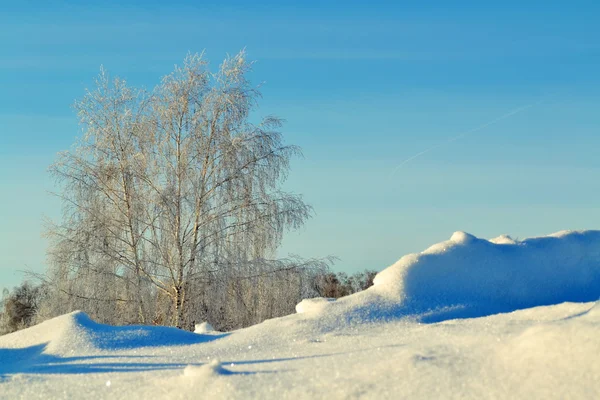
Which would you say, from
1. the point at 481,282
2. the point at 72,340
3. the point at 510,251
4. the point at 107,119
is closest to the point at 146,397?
the point at 72,340

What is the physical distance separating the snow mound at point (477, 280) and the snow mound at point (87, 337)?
1291mm

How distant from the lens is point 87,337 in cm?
591

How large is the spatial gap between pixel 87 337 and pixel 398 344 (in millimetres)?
2870

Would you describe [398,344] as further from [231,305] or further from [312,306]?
[231,305]

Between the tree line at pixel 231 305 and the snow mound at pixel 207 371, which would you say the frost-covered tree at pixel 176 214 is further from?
the snow mound at pixel 207 371

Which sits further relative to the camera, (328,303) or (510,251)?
(510,251)

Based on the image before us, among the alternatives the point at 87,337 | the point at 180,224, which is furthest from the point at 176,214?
the point at 87,337

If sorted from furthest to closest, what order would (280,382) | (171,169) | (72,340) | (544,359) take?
1. (171,169)
2. (72,340)
3. (280,382)
4. (544,359)

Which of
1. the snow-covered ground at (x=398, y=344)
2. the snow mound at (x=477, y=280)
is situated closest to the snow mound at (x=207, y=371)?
the snow-covered ground at (x=398, y=344)

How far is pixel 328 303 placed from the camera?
6.00 metres

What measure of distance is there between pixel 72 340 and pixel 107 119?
10674 millimetres

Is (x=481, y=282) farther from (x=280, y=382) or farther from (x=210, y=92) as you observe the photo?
(x=210, y=92)

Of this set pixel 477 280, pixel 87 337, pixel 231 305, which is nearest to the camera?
pixel 87 337

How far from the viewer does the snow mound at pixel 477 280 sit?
5914 millimetres
